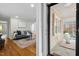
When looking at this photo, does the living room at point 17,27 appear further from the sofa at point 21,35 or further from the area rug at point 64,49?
the area rug at point 64,49

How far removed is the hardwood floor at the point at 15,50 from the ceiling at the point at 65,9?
526mm

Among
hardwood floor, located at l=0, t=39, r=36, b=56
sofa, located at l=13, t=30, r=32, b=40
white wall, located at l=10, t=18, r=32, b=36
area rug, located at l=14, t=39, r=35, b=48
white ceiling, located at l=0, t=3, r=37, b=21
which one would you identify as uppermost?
white ceiling, located at l=0, t=3, r=37, b=21

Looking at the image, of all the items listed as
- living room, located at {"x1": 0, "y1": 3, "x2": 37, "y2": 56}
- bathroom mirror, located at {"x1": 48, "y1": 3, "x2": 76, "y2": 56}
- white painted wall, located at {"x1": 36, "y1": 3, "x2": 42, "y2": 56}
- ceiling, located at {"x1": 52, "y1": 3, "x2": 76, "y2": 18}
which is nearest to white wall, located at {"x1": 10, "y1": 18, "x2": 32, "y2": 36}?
living room, located at {"x1": 0, "y1": 3, "x2": 37, "y2": 56}

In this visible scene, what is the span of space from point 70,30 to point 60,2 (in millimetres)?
371

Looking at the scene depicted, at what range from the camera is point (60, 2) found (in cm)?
131

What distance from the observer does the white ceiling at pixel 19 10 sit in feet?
4.17

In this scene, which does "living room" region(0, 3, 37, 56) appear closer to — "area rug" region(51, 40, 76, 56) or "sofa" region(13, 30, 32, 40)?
"sofa" region(13, 30, 32, 40)

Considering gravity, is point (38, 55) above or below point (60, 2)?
below

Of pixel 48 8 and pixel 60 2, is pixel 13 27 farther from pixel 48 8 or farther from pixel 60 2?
pixel 60 2

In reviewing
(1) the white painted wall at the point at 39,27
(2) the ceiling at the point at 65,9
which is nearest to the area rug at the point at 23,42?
(1) the white painted wall at the point at 39,27

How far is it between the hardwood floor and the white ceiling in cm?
33

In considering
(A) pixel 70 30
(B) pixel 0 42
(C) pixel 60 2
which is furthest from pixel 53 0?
(B) pixel 0 42

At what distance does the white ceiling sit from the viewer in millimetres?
1270

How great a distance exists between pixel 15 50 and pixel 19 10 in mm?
497
